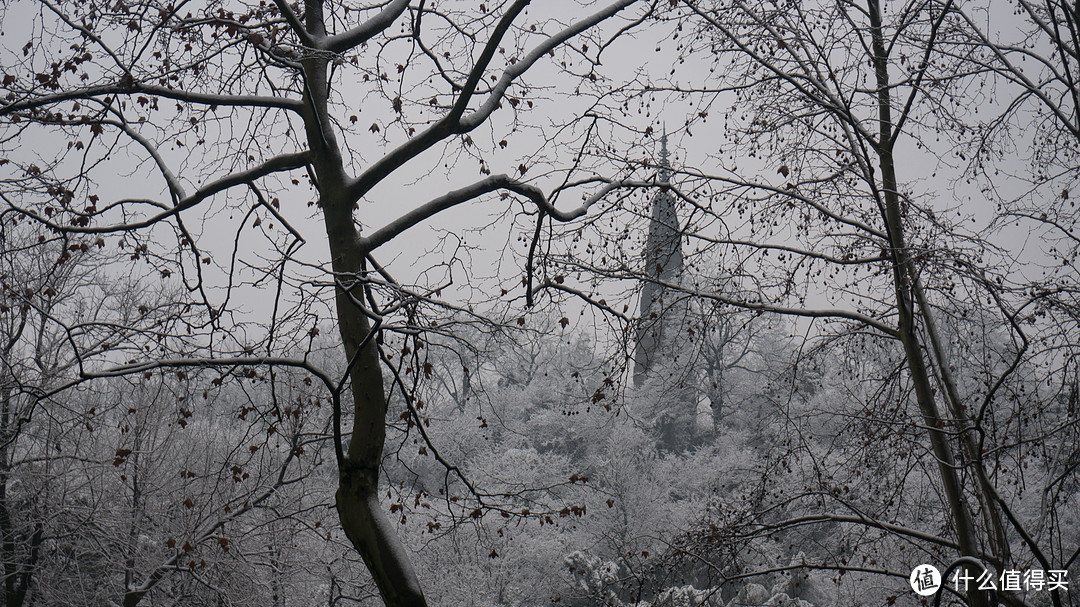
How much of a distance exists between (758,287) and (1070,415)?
2142mm

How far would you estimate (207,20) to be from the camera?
5.10 m

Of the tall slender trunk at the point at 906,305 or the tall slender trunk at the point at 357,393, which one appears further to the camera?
the tall slender trunk at the point at 906,305

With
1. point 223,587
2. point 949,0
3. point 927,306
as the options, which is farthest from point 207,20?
point 223,587
